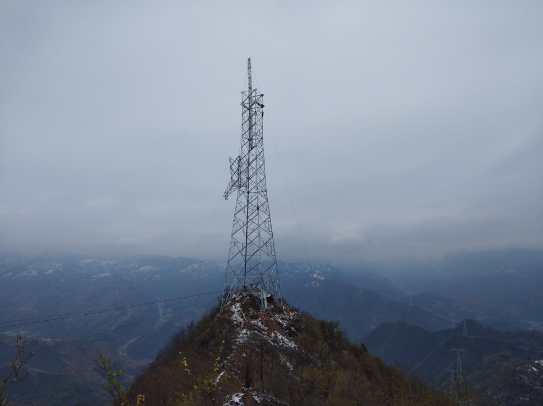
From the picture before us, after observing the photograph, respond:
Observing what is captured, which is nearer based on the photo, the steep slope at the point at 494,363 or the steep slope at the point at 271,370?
the steep slope at the point at 271,370

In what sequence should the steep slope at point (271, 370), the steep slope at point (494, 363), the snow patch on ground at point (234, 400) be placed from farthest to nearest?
the steep slope at point (494, 363) → the steep slope at point (271, 370) → the snow patch on ground at point (234, 400)

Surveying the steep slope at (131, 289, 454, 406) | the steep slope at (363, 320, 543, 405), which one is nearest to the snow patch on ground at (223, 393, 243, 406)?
the steep slope at (131, 289, 454, 406)

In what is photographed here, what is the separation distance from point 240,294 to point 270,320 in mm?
6764

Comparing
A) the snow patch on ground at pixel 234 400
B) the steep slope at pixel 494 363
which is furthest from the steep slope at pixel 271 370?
the steep slope at pixel 494 363

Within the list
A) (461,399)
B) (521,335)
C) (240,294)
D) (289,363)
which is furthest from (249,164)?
(521,335)

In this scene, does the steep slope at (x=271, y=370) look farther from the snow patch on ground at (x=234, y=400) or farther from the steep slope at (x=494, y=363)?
the steep slope at (x=494, y=363)

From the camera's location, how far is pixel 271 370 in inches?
553

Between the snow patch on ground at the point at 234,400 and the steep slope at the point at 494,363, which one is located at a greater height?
the snow patch on ground at the point at 234,400

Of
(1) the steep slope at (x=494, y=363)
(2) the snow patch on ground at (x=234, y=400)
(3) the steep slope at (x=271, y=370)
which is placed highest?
(2) the snow patch on ground at (x=234, y=400)

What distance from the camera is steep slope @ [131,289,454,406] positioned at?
12284mm

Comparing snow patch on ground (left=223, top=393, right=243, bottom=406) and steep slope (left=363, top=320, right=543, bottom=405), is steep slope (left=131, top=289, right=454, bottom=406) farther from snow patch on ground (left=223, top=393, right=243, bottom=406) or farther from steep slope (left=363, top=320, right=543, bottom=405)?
steep slope (left=363, top=320, right=543, bottom=405)

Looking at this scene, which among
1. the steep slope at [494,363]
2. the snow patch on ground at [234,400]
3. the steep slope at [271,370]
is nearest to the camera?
the snow patch on ground at [234,400]

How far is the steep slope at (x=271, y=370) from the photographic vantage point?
40.3 feet

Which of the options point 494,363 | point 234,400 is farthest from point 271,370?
point 494,363
